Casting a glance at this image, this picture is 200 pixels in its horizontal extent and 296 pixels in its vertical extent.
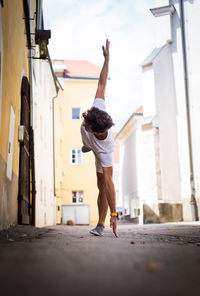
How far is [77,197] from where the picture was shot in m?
26.3

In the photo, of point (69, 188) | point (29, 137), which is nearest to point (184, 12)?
point (29, 137)

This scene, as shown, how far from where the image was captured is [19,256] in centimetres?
251

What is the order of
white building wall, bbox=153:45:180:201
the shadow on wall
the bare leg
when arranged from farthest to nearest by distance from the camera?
white building wall, bbox=153:45:180:201
the shadow on wall
the bare leg

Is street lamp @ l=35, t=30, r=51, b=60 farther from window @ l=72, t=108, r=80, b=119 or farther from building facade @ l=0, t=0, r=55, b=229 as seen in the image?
window @ l=72, t=108, r=80, b=119

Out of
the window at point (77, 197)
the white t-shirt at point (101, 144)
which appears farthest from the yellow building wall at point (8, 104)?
the window at point (77, 197)

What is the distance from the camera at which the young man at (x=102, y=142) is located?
4.31 meters

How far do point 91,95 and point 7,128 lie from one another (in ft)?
75.9

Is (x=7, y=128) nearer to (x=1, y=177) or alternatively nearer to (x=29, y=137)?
(x=1, y=177)

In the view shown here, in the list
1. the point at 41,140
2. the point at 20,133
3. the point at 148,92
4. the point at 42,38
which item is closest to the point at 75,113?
the point at 148,92

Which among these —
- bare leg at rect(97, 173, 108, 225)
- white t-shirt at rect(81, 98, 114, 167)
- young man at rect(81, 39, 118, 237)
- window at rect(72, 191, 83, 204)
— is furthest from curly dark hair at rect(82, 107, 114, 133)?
window at rect(72, 191, 83, 204)

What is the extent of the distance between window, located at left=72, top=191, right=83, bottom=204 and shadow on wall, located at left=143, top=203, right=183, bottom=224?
11.6 m

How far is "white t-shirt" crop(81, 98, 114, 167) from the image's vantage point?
4633 millimetres

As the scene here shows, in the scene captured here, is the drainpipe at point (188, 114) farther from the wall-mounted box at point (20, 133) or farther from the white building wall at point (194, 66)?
the wall-mounted box at point (20, 133)

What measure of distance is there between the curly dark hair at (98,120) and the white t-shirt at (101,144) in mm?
272
